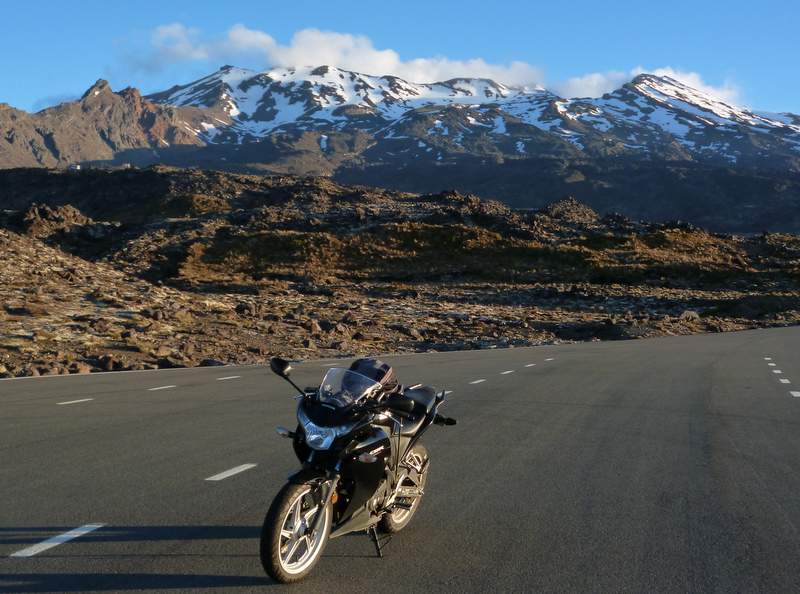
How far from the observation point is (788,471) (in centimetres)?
825

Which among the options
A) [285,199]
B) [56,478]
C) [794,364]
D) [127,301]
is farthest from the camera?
[285,199]

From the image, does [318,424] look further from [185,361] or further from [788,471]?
[185,361]

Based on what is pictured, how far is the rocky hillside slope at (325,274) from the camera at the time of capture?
2500cm

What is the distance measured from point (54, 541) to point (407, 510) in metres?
2.32

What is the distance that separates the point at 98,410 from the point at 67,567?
7.14 metres

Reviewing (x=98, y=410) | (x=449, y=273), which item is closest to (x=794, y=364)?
(x=98, y=410)

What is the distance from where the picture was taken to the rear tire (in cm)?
587

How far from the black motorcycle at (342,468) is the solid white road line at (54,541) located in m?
1.58

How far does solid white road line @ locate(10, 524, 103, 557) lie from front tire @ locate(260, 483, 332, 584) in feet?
5.27

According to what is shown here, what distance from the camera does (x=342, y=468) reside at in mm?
5184

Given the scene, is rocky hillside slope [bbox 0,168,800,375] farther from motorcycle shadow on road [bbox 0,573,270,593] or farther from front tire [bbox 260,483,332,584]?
front tire [bbox 260,483,332,584]

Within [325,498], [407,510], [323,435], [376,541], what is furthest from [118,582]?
[407,510]

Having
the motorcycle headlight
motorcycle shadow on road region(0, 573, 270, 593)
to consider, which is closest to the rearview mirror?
the motorcycle headlight

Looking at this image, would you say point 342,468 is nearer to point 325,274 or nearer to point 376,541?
point 376,541
